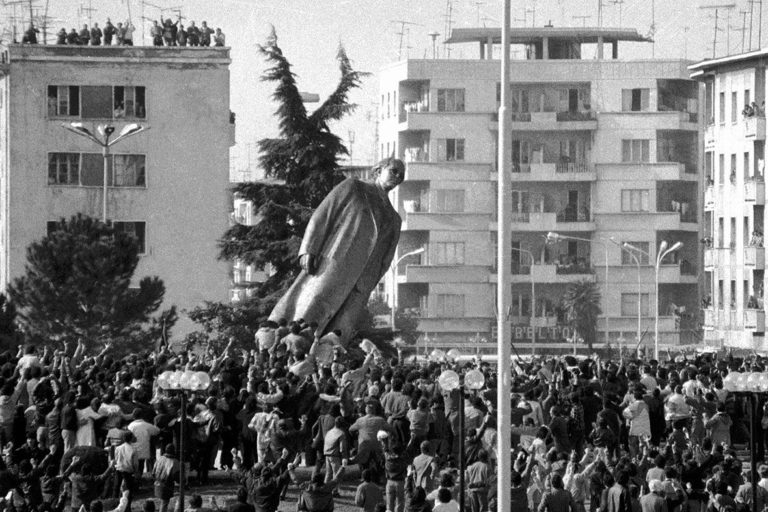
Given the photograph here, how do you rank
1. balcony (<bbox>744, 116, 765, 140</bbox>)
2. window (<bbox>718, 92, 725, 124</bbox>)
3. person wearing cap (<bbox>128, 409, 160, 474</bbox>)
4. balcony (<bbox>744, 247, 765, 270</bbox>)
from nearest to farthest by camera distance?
person wearing cap (<bbox>128, 409, 160, 474</bbox>) → balcony (<bbox>744, 247, 765, 270</bbox>) → balcony (<bbox>744, 116, 765, 140</bbox>) → window (<bbox>718, 92, 725, 124</bbox>)

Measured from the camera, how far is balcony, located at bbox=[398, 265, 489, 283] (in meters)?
112

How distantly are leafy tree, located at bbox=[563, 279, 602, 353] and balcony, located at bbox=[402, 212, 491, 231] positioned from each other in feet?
19.6

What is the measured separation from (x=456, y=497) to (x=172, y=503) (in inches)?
137

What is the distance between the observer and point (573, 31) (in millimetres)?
116000

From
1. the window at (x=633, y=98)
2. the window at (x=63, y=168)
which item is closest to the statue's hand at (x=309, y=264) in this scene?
the window at (x=63, y=168)

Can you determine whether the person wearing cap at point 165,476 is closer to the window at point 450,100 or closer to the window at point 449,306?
the window at point 449,306

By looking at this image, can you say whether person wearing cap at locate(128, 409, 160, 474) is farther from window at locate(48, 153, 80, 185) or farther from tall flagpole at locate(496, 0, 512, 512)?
window at locate(48, 153, 80, 185)

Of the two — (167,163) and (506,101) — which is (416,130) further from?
(506,101)

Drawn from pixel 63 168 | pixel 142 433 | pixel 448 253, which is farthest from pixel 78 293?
pixel 448 253

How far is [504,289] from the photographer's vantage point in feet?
81.3

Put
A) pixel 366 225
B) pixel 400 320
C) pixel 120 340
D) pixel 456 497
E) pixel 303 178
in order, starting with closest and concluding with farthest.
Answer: pixel 456 497, pixel 366 225, pixel 120 340, pixel 303 178, pixel 400 320

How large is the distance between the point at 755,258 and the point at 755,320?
8.55ft

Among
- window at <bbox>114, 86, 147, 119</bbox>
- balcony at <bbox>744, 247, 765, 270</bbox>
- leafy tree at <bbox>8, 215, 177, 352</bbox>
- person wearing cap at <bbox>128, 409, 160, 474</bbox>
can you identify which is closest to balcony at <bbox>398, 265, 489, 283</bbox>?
balcony at <bbox>744, 247, 765, 270</bbox>

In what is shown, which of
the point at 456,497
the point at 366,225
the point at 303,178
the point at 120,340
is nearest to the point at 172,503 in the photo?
the point at 456,497
